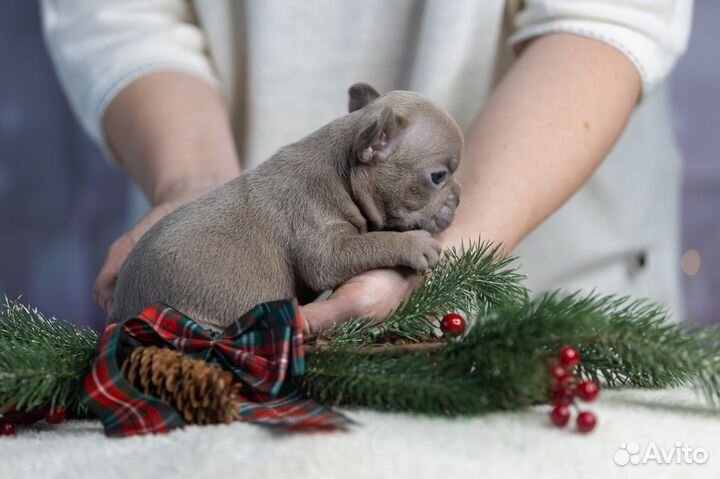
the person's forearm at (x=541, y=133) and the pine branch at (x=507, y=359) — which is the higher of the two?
the person's forearm at (x=541, y=133)

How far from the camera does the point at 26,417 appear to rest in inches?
39.5

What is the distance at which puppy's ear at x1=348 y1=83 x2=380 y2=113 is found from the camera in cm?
122

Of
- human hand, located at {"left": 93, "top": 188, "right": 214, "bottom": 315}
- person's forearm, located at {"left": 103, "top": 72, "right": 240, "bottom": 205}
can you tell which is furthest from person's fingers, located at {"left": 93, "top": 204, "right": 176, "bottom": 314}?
person's forearm, located at {"left": 103, "top": 72, "right": 240, "bottom": 205}

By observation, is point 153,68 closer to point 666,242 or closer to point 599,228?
point 599,228

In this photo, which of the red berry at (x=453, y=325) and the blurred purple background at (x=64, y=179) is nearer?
the red berry at (x=453, y=325)

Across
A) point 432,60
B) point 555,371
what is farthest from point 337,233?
point 432,60

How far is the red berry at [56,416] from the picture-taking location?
0.96 metres

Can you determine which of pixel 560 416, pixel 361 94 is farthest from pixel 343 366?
pixel 361 94

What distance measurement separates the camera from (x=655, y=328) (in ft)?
2.94

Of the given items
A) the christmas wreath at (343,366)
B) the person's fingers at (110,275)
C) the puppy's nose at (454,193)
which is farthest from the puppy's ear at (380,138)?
the person's fingers at (110,275)

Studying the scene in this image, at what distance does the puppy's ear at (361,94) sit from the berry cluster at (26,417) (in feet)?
1.87

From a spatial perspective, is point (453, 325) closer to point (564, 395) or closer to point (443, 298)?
point (443, 298)

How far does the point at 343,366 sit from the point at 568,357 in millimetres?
224

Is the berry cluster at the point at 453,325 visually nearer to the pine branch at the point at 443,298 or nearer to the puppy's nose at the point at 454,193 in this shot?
the pine branch at the point at 443,298
